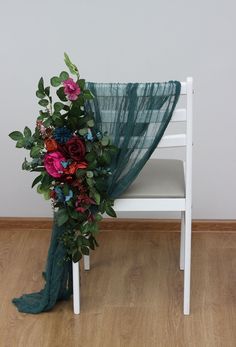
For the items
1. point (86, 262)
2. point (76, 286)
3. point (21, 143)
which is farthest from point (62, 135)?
point (86, 262)

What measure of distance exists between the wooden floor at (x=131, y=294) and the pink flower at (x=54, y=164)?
0.60 m

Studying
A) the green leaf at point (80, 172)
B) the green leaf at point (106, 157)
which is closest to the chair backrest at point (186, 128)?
the green leaf at point (106, 157)

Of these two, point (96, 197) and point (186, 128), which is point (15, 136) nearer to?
point (96, 197)

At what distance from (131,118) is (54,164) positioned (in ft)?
1.03

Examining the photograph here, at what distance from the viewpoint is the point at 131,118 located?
2600mm

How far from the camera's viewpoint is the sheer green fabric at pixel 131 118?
257cm

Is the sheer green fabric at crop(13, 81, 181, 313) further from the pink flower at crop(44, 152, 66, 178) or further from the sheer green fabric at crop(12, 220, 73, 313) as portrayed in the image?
the pink flower at crop(44, 152, 66, 178)

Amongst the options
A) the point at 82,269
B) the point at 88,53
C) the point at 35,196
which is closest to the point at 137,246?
the point at 82,269

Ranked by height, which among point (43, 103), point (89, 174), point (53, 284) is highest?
point (43, 103)

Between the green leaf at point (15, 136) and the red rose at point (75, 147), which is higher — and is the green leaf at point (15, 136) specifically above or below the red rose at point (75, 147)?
above

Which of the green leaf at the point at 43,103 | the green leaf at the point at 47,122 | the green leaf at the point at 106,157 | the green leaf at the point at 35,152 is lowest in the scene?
the green leaf at the point at 106,157

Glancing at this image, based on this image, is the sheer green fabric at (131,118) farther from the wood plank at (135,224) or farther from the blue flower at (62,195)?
the wood plank at (135,224)

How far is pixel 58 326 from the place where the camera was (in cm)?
277

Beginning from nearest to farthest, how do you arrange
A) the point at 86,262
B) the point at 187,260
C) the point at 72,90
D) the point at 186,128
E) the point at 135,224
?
the point at 72,90, the point at 186,128, the point at 187,260, the point at 86,262, the point at 135,224
